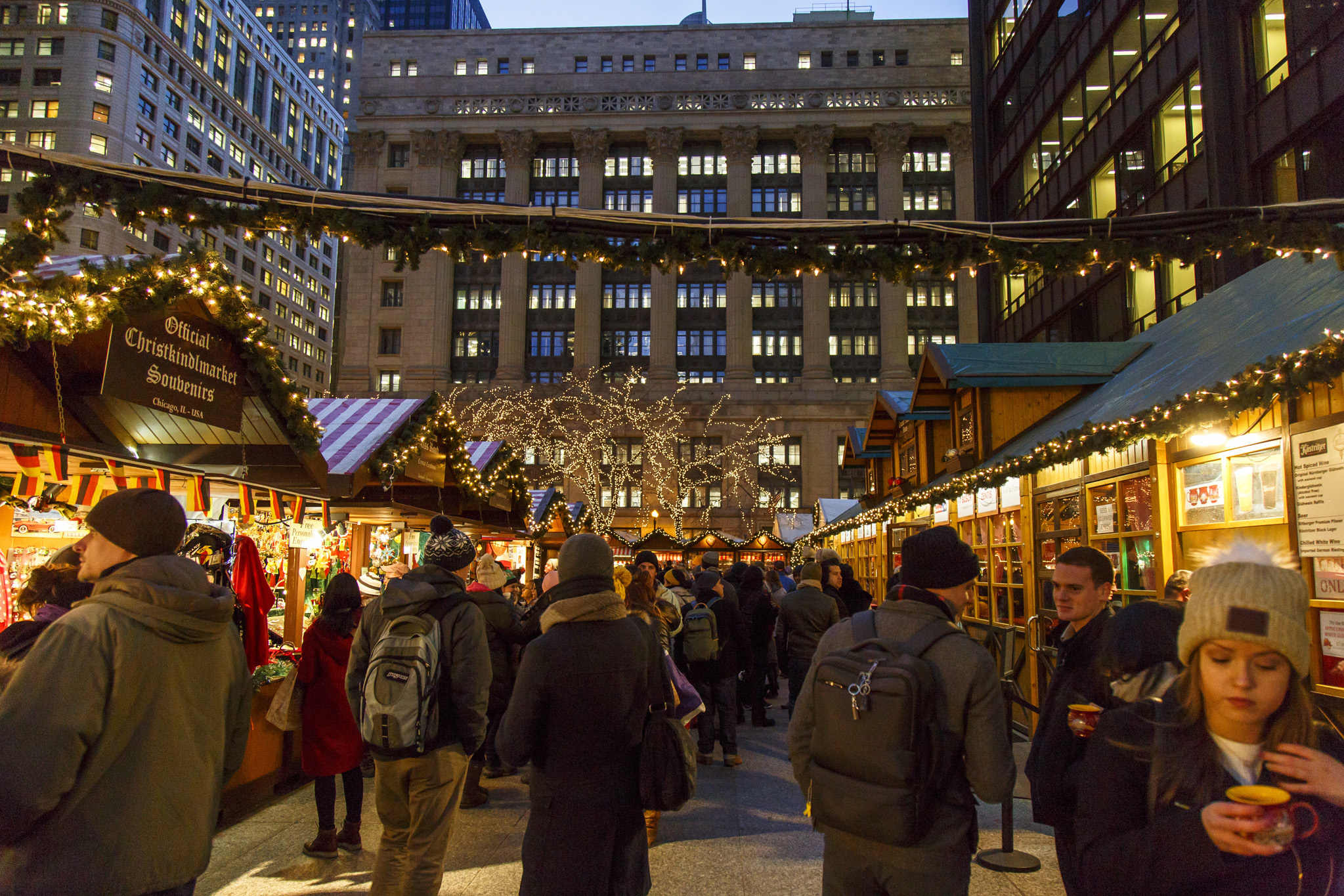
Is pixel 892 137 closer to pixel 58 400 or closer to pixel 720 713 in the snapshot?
pixel 720 713

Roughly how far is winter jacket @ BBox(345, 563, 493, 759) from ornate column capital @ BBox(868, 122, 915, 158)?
2386 inches

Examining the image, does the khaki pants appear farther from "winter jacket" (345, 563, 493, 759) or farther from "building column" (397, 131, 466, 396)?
"building column" (397, 131, 466, 396)

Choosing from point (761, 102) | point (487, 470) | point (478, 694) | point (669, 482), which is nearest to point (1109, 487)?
point (478, 694)

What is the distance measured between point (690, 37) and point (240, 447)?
63115 mm

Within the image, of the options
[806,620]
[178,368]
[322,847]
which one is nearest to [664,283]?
[806,620]

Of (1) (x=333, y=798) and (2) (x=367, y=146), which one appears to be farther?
(2) (x=367, y=146)

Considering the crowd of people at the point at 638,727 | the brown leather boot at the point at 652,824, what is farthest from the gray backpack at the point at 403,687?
the brown leather boot at the point at 652,824

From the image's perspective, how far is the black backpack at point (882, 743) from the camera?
8.79ft

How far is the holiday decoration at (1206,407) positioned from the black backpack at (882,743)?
403 cm

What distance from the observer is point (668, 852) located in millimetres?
5484

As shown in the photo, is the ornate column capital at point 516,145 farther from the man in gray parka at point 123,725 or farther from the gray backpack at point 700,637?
the man in gray parka at point 123,725

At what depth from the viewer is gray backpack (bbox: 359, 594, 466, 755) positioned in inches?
158

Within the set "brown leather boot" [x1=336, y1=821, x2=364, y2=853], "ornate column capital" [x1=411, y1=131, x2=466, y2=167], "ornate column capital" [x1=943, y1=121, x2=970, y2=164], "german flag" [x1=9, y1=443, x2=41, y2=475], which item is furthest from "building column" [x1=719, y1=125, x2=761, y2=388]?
"brown leather boot" [x1=336, y1=821, x2=364, y2=853]

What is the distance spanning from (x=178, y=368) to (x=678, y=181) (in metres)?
57.4
